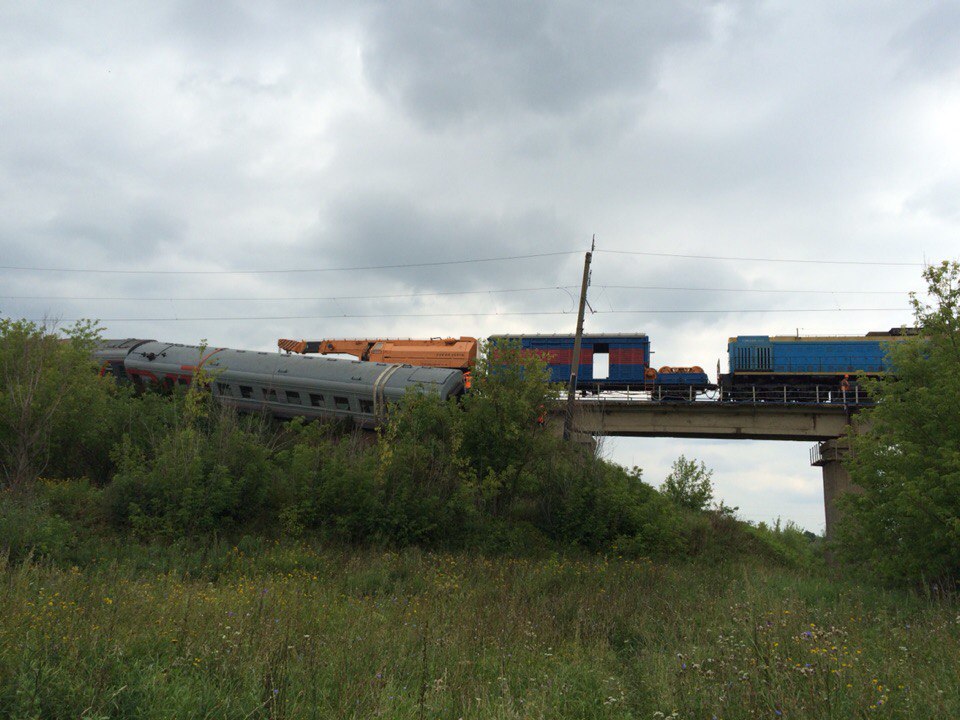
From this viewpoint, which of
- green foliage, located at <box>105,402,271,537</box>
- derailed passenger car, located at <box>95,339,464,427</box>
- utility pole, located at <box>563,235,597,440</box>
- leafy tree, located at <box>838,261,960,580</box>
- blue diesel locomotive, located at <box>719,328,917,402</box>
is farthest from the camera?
blue diesel locomotive, located at <box>719,328,917,402</box>

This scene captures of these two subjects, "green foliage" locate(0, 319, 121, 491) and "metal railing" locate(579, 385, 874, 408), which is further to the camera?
"metal railing" locate(579, 385, 874, 408)

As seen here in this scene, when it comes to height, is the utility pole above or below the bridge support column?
above

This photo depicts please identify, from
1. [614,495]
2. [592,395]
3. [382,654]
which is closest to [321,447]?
[614,495]

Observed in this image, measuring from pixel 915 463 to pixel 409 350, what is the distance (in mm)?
25831

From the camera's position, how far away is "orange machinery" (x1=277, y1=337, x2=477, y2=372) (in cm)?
3516

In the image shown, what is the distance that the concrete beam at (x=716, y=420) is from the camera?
1439 inches

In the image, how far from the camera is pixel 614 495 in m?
23.8

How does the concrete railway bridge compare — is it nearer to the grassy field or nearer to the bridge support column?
the bridge support column

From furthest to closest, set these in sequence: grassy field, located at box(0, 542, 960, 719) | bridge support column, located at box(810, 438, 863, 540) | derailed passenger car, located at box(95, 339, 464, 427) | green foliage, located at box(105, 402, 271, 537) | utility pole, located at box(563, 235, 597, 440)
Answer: bridge support column, located at box(810, 438, 863, 540)
derailed passenger car, located at box(95, 339, 464, 427)
utility pole, located at box(563, 235, 597, 440)
green foliage, located at box(105, 402, 271, 537)
grassy field, located at box(0, 542, 960, 719)

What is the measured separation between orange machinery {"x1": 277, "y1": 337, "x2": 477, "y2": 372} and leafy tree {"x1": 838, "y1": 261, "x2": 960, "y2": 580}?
19696mm

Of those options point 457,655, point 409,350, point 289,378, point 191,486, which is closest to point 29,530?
point 191,486

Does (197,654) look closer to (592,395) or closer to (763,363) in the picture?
(592,395)

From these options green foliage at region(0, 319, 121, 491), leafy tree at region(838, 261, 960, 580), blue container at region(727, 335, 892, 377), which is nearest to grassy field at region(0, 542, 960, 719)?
leafy tree at region(838, 261, 960, 580)

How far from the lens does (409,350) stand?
36.5 meters
